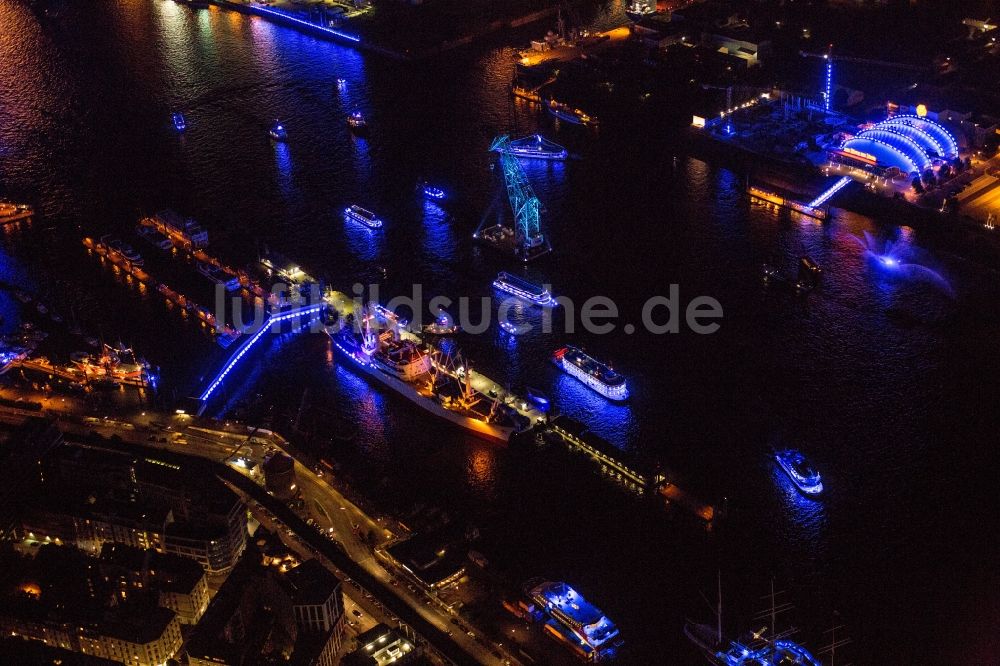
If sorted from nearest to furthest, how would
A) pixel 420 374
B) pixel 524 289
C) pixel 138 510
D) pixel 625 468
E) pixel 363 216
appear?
pixel 138 510 → pixel 625 468 → pixel 420 374 → pixel 524 289 → pixel 363 216

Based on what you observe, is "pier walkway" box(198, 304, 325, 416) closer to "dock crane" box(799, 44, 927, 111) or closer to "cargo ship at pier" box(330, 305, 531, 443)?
"cargo ship at pier" box(330, 305, 531, 443)

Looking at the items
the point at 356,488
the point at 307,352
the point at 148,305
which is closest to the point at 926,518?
the point at 356,488

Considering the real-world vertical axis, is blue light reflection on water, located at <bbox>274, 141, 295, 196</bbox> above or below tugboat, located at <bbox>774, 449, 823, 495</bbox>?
above

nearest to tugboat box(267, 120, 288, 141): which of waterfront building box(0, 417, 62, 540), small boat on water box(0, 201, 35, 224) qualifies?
small boat on water box(0, 201, 35, 224)

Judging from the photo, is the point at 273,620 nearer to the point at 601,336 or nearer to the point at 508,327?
the point at 508,327

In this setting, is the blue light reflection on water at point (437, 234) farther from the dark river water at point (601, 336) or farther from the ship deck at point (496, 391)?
the ship deck at point (496, 391)

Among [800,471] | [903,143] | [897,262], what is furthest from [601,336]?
[903,143]
